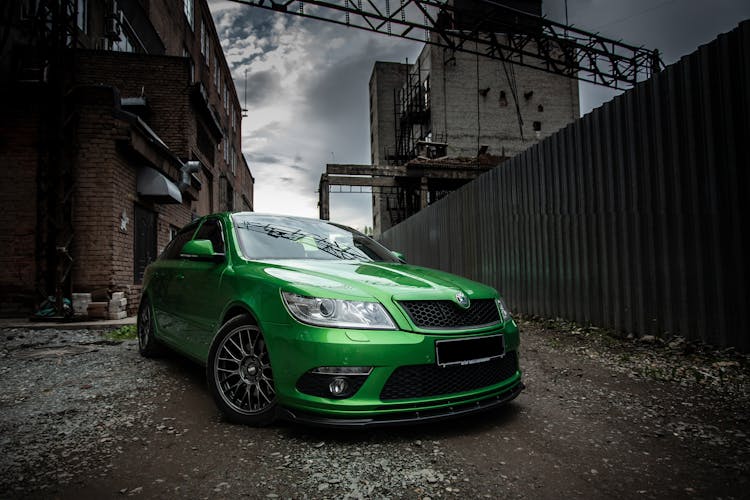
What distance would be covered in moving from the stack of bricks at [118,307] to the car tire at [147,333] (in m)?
3.37

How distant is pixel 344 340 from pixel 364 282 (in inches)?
18.6

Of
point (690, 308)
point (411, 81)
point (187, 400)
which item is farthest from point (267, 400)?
point (411, 81)

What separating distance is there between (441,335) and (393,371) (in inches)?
13.8

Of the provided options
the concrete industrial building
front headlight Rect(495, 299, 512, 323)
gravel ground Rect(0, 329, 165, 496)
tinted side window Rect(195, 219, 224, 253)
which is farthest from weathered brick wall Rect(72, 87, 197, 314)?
the concrete industrial building

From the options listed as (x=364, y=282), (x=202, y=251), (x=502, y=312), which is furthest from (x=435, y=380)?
(x=202, y=251)

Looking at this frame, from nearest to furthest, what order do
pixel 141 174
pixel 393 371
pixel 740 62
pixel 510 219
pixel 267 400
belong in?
pixel 393 371 → pixel 267 400 → pixel 740 62 → pixel 510 219 → pixel 141 174

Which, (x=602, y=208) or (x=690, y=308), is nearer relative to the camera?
(x=690, y=308)

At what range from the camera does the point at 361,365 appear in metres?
2.40

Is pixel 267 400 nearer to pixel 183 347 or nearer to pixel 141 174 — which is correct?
pixel 183 347

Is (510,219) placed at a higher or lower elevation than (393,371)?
higher

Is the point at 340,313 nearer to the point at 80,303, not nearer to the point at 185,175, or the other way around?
the point at 80,303

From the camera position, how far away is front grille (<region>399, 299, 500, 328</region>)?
2.58 meters

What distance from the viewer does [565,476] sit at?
85.5 inches

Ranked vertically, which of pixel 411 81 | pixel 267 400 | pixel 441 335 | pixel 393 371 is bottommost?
pixel 267 400
